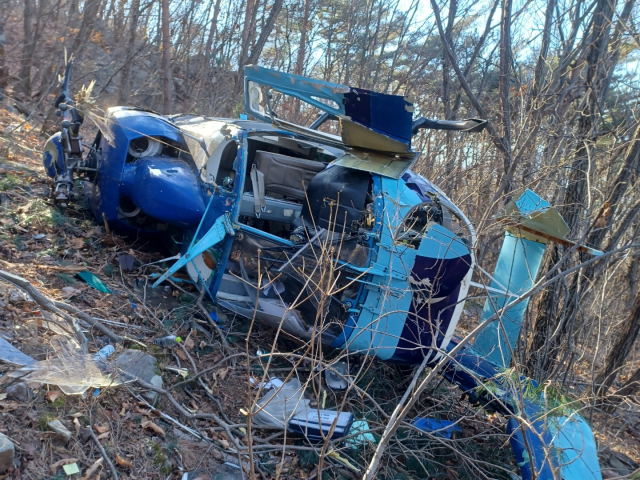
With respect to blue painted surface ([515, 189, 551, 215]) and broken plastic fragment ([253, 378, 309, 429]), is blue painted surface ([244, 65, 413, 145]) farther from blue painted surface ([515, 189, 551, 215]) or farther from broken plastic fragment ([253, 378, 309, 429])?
broken plastic fragment ([253, 378, 309, 429])

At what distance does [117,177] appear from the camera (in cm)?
574

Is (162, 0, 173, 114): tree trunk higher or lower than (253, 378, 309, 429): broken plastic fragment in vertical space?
higher

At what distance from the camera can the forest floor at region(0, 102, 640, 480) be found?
125 inches

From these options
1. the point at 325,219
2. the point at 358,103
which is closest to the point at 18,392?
the point at 325,219

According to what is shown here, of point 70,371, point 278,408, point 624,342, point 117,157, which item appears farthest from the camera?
point 624,342

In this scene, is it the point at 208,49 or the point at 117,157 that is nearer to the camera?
the point at 117,157

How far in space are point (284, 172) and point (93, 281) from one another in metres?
2.25

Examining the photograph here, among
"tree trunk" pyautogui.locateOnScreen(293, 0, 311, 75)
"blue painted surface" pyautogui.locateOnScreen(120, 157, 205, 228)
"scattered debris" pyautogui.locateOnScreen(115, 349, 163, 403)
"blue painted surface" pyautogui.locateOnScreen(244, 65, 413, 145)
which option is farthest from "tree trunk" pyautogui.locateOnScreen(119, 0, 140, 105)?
"scattered debris" pyautogui.locateOnScreen(115, 349, 163, 403)

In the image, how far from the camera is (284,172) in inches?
225

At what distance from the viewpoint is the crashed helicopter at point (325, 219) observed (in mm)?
4523

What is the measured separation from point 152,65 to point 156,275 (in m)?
11.8

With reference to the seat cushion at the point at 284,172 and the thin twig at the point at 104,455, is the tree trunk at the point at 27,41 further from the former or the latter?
the thin twig at the point at 104,455

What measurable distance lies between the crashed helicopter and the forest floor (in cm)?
32

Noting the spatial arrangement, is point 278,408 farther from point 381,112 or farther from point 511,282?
point 511,282
